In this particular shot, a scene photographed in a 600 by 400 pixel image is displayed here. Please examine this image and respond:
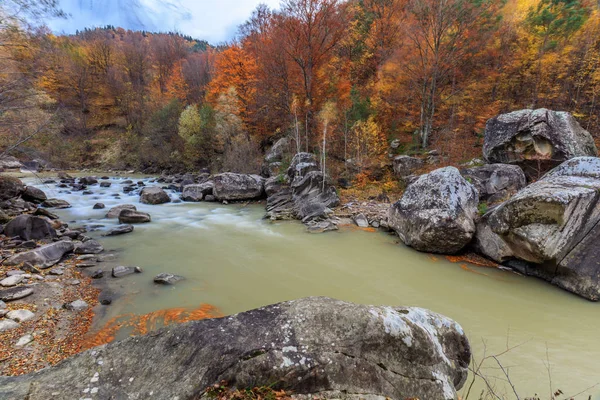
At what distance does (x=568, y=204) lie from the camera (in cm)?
548

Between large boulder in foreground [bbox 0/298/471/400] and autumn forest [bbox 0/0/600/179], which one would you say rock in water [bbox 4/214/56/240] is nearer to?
autumn forest [bbox 0/0/600/179]

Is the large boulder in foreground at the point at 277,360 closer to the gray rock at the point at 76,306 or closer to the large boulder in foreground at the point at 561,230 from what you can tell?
the gray rock at the point at 76,306

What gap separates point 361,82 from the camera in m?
22.4

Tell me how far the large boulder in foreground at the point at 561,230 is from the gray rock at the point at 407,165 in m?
7.70

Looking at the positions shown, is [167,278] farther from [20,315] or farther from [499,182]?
[499,182]

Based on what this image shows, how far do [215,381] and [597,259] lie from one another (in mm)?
7347

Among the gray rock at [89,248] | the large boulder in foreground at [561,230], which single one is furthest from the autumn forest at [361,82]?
the large boulder in foreground at [561,230]

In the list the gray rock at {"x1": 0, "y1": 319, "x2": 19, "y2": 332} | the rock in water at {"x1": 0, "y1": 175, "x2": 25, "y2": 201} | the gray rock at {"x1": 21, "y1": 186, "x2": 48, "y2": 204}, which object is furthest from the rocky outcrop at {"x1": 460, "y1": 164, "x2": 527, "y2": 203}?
the gray rock at {"x1": 21, "y1": 186, "x2": 48, "y2": 204}

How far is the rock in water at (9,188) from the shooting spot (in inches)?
453

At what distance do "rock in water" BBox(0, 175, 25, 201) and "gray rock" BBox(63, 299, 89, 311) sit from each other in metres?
10.3

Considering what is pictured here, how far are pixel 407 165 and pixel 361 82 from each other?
11349 millimetres

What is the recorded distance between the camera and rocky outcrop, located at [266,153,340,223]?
38.4 ft

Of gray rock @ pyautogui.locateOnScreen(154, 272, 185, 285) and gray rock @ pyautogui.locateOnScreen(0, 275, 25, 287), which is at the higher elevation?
gray rock @ pyautogui.locateOnScreen(0, 275, 25, 287)

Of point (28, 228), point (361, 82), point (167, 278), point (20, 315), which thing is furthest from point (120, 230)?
point (361, 82)
